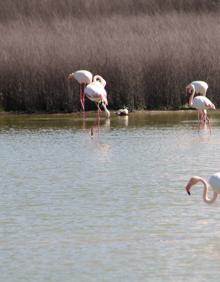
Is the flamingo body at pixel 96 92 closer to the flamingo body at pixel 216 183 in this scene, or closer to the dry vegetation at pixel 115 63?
the dry vegetation at pixel 115 63

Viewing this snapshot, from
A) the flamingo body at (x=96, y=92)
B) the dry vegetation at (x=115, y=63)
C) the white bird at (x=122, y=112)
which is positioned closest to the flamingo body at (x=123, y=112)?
the white bird at (x=122, y=112)

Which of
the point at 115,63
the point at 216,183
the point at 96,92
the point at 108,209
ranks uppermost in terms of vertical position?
the point at 115,63

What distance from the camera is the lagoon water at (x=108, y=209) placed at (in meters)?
6.82

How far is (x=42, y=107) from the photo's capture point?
18703 millimetres

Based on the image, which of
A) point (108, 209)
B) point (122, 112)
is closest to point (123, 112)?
point (122, 112)

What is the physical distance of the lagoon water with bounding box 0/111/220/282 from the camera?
6.82 meters

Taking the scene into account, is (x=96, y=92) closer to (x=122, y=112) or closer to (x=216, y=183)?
(x=122, y=112)

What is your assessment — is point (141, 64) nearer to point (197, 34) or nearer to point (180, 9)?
point (197, 34)

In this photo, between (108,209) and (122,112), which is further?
(122,112)

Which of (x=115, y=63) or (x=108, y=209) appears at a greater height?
(x=115, y=63)

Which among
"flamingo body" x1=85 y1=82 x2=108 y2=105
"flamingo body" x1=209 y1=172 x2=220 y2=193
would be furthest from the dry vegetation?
"flamingo body" x1=209 y1=172 x2=220 y2=193

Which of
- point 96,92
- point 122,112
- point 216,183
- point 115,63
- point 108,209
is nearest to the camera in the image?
point 216,183

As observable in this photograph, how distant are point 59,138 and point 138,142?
1321 mm

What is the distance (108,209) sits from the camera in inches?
338
